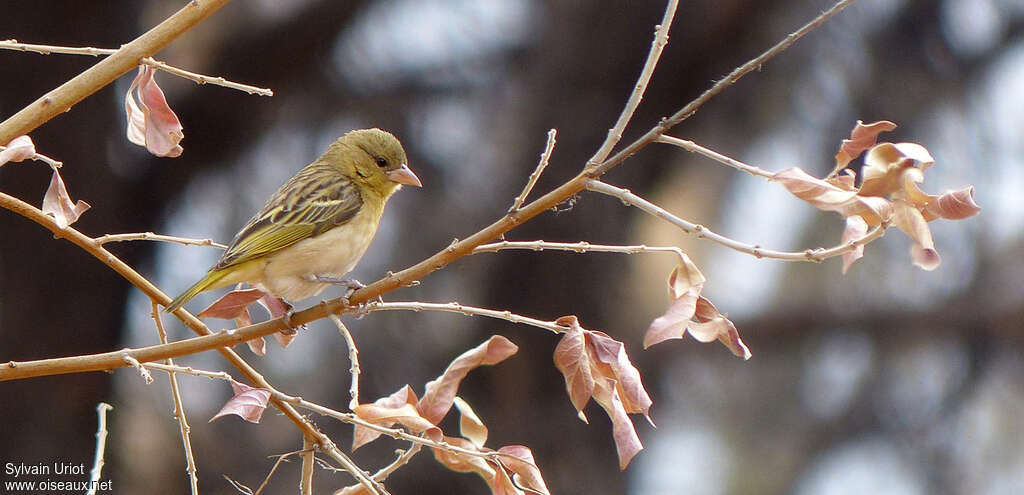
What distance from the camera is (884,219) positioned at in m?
1.62

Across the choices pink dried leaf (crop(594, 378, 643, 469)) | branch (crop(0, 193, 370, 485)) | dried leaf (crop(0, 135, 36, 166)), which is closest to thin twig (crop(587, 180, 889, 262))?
pink dried leaf (crop(594, 378, 643, 469))

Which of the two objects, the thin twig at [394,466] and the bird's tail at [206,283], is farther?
the bird's tail at [206,283]

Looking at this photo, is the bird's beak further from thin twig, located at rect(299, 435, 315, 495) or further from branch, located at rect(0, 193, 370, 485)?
thin twig, located at rect(299, 435, 315, 495)

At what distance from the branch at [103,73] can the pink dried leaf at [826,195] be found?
96 cm

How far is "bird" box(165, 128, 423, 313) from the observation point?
110 inches

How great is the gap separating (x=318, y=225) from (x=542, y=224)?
2950 mm

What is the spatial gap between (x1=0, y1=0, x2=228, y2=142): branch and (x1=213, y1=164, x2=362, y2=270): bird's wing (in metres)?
0.94

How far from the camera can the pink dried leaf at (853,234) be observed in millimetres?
1765

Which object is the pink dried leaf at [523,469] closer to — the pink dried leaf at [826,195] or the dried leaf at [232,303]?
the pink dried leaf at [826,195]

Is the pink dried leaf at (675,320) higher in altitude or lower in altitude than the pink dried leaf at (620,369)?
higher

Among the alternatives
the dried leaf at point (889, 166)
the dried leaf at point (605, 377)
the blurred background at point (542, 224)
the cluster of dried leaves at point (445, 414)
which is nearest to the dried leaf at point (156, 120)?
the cluster of dried leaves at point (445, 414)

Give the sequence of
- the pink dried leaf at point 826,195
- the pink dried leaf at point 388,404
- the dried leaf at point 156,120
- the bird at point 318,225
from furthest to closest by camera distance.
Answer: the bird at point 318,225 → the dried leaf at point 156,120 → the pink dried leaf at point 388,404 → the pink dried leaf at point 826,195

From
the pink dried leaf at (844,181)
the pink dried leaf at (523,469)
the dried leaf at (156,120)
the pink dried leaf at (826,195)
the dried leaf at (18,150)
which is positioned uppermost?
the dried leaf at (156,120)

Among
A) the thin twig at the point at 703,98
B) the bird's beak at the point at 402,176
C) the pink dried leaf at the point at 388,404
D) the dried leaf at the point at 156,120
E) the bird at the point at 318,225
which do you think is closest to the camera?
the thin twig at the point at 703,98
